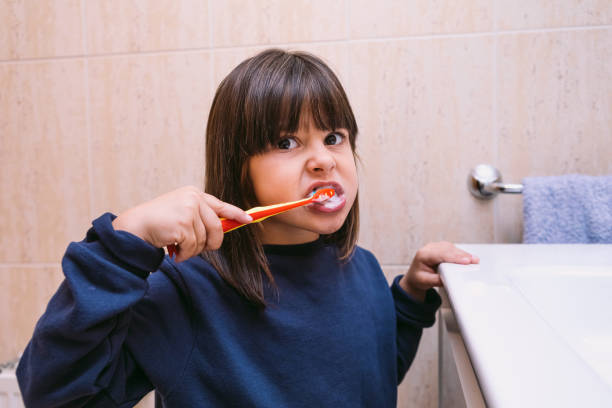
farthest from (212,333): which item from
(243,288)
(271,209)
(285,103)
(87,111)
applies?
(87,111)

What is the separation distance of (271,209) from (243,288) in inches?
4.6

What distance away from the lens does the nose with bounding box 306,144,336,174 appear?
21.2 inches

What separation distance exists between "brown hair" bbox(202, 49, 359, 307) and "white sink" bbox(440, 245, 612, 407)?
242 mm

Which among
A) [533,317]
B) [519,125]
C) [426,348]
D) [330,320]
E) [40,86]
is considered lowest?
[426,348]

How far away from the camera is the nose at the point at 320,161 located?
1.77 feet

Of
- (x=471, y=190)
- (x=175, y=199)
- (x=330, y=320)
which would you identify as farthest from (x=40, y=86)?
(x=471, y=190)

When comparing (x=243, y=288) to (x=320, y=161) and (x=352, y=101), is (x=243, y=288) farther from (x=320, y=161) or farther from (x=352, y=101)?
(x=352, y=101)

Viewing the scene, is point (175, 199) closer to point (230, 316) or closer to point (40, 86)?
point (230, 316)

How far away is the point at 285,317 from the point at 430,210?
1.40 feet

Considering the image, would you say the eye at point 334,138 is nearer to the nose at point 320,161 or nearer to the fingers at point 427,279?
the nose at point 320,161

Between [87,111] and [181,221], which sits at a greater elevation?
[87,111]

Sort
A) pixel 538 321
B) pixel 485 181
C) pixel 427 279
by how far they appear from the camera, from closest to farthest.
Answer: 1. pixel 538 321
2. pixel 427 279
3. pixel 485 181

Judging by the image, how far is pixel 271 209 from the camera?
1.60ft

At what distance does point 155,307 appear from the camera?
479 millimetres
